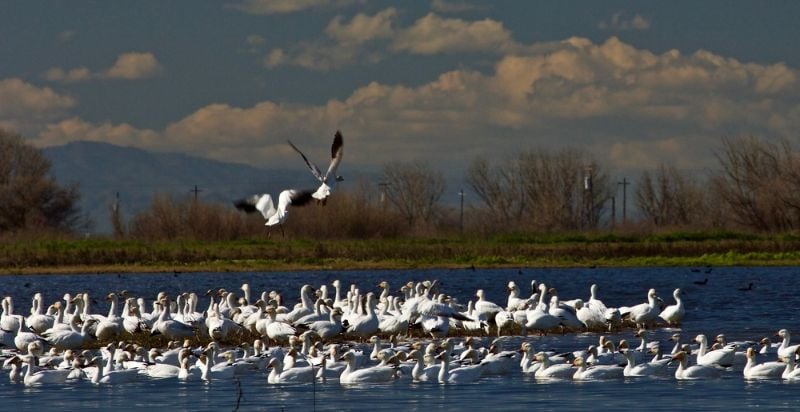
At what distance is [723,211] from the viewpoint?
296 feet

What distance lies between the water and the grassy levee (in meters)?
7.88

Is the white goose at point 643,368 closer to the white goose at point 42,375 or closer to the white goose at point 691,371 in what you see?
the white goose at point 691,371

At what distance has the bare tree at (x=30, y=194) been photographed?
8369 cm

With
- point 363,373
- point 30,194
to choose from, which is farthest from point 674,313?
point 30,194

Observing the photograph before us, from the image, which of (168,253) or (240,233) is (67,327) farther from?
(240,233)

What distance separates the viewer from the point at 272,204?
27.9 m

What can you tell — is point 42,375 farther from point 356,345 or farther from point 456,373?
point 356,345

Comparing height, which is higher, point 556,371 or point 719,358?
point 719,358

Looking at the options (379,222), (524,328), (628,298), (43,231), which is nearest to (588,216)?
(379,222)

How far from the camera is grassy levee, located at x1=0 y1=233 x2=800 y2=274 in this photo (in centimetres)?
5309

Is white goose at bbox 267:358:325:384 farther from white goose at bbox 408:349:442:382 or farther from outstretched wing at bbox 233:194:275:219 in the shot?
outstretched wing at bbox 233:194:275:219

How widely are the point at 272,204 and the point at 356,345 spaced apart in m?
4.34

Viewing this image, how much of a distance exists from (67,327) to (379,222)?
4480 centimetres

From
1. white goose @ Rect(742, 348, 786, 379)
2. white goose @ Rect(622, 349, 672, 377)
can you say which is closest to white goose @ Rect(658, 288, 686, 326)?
white goose @ Rect(622, 349, 672, 377)
